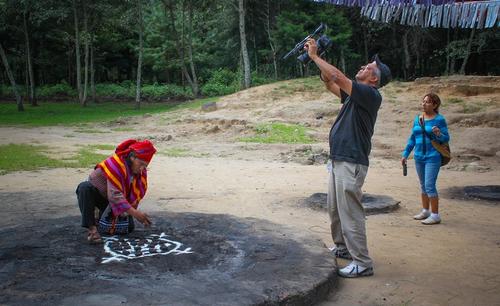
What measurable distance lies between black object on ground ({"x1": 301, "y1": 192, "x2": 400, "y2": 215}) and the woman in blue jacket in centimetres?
60

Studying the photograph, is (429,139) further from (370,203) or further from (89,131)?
(89,131)

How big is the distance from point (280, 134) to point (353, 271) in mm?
11492

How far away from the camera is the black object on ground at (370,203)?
6.66 meters

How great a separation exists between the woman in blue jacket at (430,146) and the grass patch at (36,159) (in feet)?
21.8

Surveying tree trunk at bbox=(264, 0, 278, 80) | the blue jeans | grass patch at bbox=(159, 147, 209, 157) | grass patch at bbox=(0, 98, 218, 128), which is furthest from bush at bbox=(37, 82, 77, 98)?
the blue jeans

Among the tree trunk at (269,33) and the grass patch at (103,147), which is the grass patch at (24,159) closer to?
the grass patch at (103,147)

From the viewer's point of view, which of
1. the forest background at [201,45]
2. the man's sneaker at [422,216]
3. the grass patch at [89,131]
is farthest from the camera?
the forest background at [201,45]

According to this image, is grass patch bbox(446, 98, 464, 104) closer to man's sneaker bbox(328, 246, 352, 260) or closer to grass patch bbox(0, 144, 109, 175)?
grass patch bbox(0, 144, 109, 175)

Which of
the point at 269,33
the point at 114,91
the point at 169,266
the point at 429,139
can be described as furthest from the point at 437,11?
the point at 114,91

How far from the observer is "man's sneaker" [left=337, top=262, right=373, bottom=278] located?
4.09 meters

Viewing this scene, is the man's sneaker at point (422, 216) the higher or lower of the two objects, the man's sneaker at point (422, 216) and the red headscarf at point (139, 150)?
the lower

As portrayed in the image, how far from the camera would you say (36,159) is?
1096 centimetres

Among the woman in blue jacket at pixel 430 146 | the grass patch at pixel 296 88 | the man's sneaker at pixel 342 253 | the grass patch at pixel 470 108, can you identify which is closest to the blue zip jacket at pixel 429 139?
the woman in blue jacket at pixel 430 146

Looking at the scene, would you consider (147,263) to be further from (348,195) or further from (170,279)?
(348,195)
